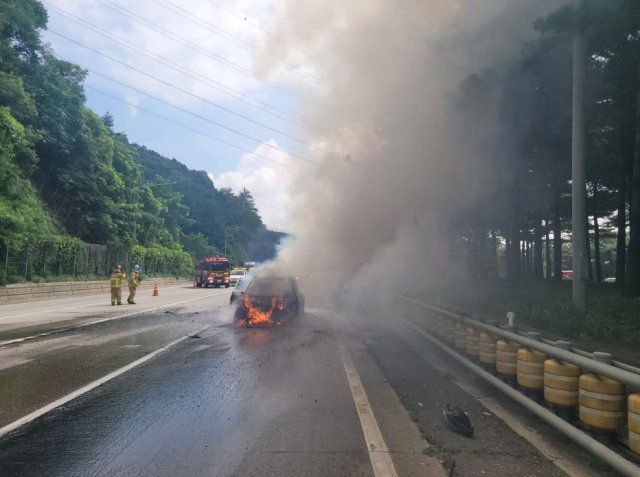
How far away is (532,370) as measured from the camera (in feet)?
15.3

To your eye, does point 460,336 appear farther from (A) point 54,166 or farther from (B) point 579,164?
(A) point 54,166

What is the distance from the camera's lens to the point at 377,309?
15.7m

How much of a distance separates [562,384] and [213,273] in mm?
33078

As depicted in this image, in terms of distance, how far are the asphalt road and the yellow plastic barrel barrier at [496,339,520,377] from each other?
1.58 ft

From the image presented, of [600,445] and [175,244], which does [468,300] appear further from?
[175,244]

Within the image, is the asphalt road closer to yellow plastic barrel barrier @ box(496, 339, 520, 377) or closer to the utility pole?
yellow plastic barrel barrier @ box(496, 339, 520, 377)

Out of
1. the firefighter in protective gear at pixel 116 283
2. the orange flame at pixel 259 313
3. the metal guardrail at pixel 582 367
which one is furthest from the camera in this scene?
the firefighter in protective gear at pixel 116 283

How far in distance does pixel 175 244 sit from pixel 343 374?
52.8 m

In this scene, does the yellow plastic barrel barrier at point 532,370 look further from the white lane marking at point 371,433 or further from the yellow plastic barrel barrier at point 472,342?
the yellow plastic barrel barrier at point 472,342

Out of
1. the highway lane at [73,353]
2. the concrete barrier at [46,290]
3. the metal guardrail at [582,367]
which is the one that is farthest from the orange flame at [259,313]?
the concrete barrier at [46,290]

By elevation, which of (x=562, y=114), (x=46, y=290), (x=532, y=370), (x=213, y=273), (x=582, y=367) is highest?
(x=562, y=114)

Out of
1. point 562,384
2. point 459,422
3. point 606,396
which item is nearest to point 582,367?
point 606,396

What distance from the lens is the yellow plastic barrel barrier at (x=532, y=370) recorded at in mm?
4641

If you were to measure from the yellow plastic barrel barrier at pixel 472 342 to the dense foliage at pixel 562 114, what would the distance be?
6043 millimetres
